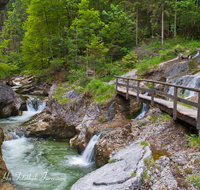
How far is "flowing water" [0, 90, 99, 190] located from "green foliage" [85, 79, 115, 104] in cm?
345

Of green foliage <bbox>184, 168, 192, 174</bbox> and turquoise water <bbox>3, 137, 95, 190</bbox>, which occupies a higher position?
green foliage <bbox>184, 168, 192, 174</bbox>

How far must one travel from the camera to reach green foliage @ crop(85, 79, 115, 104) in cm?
1198

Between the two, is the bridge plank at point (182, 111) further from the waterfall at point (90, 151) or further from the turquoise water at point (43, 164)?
the turquoise water at point (43, 164)

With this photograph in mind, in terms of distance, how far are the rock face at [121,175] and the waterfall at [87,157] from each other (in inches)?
128

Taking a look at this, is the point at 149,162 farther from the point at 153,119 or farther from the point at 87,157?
the point at 87,157

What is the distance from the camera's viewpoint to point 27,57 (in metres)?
23.3

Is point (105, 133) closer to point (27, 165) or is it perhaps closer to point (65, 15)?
point (27, 165)

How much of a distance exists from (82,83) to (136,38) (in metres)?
11.1

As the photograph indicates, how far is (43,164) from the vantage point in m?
8.91

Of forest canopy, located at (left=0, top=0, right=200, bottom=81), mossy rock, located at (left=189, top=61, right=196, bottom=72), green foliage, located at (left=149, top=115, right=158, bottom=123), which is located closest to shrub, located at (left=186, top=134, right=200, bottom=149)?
green foliage, located at (left=149, top=115, right=158, bottom=123)

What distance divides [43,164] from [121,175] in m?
5.82

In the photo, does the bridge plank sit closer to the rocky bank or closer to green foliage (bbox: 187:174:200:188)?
the rocky bank

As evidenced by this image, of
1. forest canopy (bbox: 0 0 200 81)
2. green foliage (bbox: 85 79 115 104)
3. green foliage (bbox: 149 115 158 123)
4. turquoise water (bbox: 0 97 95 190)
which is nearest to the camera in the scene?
turquoise water (bbox: 0 97 95 190)

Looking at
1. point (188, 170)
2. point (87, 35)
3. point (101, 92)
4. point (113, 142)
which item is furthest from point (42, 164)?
point (87, 35)
